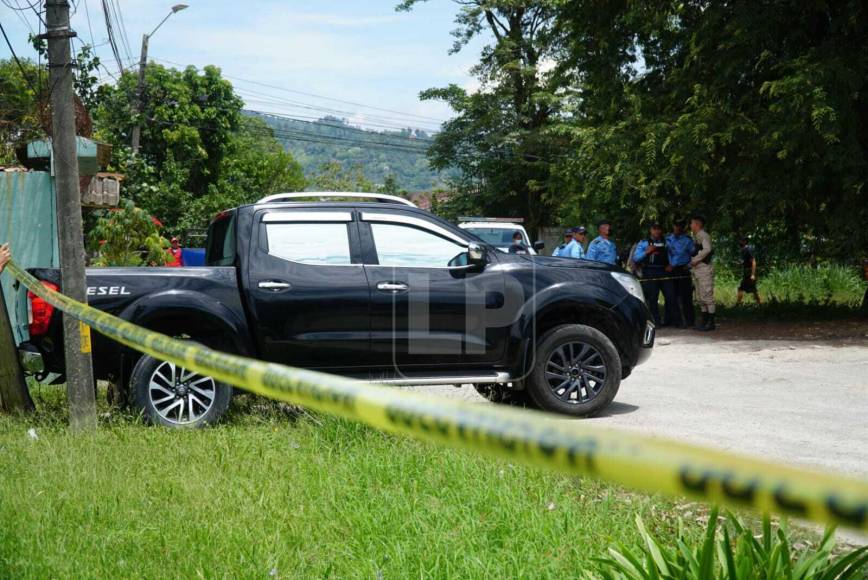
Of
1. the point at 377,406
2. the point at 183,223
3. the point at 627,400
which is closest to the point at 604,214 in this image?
the point at 627,400

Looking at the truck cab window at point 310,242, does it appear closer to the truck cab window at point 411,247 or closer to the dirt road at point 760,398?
the truck cab window at point 411,247

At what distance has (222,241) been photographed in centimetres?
824

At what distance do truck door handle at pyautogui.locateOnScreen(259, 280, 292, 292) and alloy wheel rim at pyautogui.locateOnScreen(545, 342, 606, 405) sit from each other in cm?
232

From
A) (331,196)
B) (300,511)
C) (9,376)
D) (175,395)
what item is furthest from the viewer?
(331,196)

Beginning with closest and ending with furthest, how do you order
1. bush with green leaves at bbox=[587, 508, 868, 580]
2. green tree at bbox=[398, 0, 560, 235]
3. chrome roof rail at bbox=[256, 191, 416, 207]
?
bush with green leaves at bbox=[587, 508, 868, 580] < chrome roof rail at bbox=[256, 191, 416, 207] < green tree at bbox=[398, 0, 560, 235]

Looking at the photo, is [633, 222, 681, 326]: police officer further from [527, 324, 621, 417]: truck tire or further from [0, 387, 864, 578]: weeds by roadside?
[0, 387, 864, 578]: weeds by roadside

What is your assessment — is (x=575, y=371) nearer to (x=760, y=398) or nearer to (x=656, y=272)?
(x=760, y=398)

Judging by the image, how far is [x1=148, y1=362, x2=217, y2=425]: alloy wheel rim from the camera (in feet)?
23.6

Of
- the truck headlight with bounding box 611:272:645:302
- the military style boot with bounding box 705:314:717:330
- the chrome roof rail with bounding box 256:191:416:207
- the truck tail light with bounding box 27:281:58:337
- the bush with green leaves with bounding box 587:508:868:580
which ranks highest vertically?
the chrome roof rail with bounding box 256:191:416:207

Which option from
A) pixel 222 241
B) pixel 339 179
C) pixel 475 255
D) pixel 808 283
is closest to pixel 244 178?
pixel 808 283

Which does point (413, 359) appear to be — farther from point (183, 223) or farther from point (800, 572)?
point (183, 223)

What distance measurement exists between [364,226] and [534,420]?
21.2 ft

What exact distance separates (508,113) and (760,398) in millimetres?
34248

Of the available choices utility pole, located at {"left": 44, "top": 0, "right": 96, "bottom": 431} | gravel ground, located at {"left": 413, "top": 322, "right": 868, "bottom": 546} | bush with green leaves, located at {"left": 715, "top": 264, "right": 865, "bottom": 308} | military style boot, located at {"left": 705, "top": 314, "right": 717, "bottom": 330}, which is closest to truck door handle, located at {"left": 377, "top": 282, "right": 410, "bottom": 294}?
gravel ground, located at {"left": 413, "top": 322, "right": 868, "bottom": 546}
